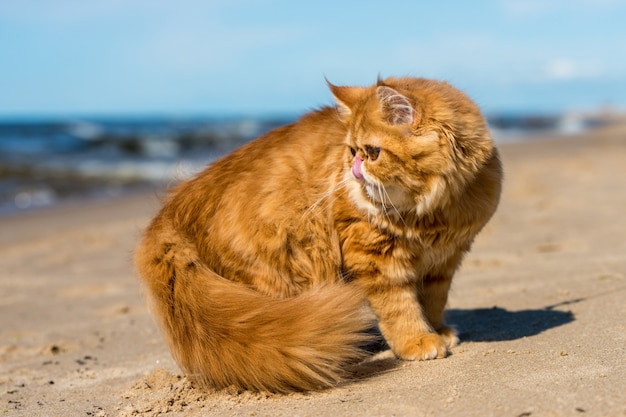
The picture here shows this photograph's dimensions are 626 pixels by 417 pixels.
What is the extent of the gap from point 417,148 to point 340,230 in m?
0.50

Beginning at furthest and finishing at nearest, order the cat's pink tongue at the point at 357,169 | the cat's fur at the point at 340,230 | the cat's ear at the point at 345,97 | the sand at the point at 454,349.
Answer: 1. the cat's ear at the point at 345,97
2. the cat's pink tongue at the point at 357,169
3. the cat's fur at the point at 340,230
4. the sand at the point at 454,349

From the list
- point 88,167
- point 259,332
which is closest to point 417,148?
point 259,332

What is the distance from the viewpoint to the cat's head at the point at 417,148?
277 centimetres

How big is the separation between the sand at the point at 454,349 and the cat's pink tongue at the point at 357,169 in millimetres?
812

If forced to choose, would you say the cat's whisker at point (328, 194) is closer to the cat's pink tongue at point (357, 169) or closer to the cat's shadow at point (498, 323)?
the cat's pink tongue at point (357, 169)

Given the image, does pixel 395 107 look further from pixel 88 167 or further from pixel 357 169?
pixel 88 167

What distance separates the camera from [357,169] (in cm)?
284

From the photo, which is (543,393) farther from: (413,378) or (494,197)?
(494,197)

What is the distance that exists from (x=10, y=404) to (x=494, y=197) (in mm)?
2293

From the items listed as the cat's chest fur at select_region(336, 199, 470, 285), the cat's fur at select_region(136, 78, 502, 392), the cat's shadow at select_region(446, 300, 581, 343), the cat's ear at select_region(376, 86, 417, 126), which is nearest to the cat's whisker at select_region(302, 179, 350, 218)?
the cat's fur at select_region(136, 78, 502, 392)

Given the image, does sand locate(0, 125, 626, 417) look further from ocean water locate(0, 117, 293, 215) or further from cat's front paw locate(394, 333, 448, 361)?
ocean water locate(0, 117, 293, 215)

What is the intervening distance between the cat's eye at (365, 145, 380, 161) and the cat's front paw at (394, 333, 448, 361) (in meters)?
0.80

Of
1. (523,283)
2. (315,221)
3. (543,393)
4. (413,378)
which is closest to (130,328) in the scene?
(315,221)

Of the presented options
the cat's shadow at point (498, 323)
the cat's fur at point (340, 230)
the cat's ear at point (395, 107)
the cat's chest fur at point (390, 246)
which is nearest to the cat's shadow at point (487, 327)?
the cat's shadow at point (498, 323)
